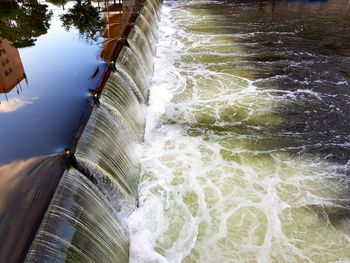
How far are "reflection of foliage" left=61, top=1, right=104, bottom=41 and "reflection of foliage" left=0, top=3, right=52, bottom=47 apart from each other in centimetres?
74

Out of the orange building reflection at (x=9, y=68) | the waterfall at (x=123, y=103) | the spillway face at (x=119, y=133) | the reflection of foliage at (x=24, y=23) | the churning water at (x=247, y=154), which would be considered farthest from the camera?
the reflection of foliage at (x=24, y=23)

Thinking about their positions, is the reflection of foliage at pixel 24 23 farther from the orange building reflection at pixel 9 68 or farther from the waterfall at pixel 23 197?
the waterfall at pixel 23 197

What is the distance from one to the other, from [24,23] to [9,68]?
4.32m

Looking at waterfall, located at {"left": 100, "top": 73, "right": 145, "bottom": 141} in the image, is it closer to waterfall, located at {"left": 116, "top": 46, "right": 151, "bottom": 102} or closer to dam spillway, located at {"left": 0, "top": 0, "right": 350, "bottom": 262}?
dam spillway, located at {"left": 0, "top": 0, "right": 350, "bottom": 262}

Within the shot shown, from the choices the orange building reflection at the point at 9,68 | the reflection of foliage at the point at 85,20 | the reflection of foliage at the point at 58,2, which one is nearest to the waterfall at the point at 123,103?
the orange building reflection at the point at 9,68

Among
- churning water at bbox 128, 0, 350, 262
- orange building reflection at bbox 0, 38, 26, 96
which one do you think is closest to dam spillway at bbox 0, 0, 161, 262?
churning water at bbox 128, 0, 350, 262

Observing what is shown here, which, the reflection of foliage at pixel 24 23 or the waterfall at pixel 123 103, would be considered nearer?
the waterfall at pixel 123 103

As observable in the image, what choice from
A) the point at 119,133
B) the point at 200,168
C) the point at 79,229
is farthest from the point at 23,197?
the point at 200,168

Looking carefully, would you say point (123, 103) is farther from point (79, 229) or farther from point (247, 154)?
point (79, 229)

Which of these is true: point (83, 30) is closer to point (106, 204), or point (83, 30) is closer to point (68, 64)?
point (68, 64)

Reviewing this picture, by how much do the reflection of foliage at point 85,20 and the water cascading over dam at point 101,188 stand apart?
354 centimetres

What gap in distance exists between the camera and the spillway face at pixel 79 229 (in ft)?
11.0

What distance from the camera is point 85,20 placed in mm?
12297

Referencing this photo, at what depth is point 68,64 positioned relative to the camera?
844 centimetres
